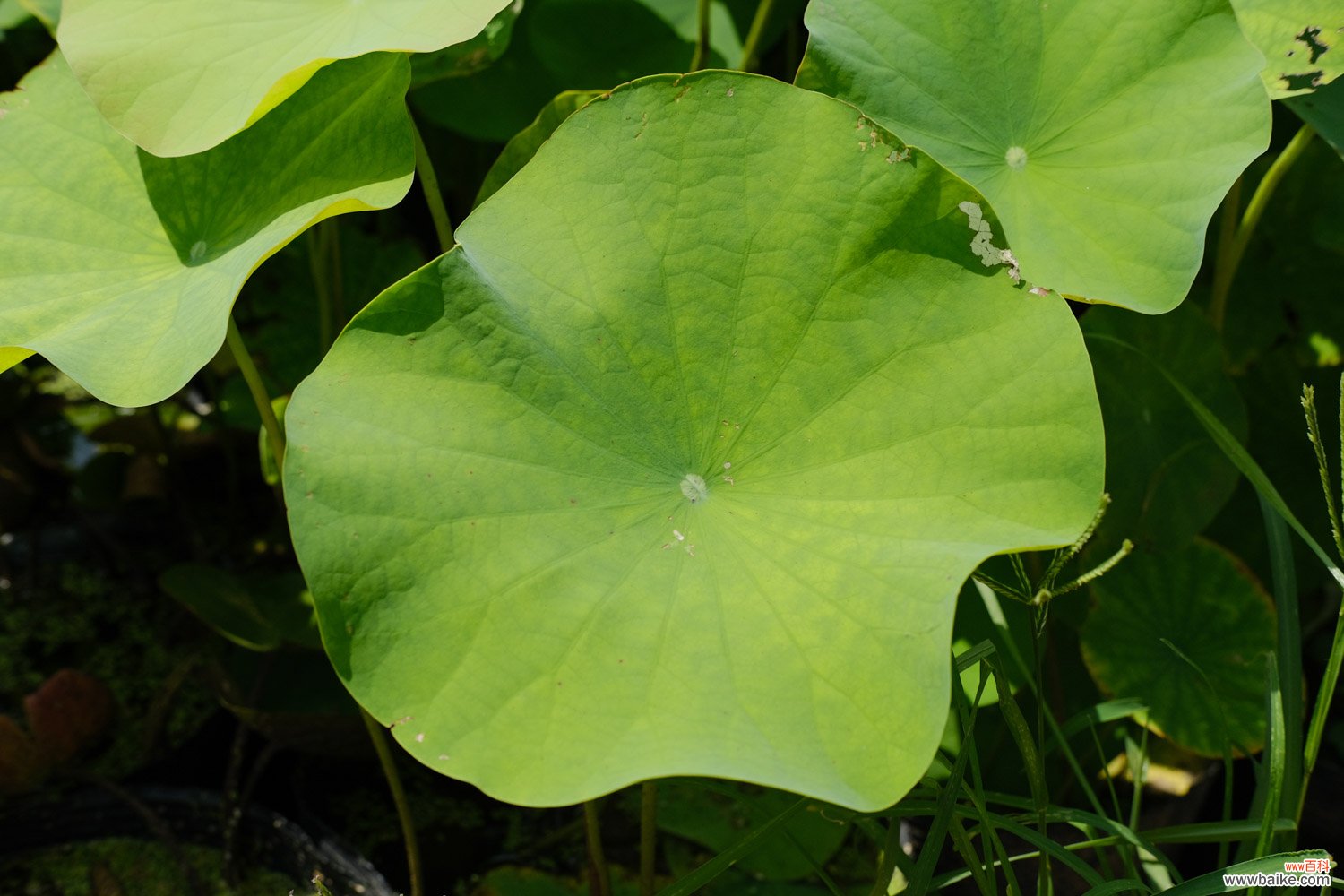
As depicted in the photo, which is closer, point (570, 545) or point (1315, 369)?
point (570, 545)

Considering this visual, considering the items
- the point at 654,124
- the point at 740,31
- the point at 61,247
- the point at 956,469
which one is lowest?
the point at 956,469

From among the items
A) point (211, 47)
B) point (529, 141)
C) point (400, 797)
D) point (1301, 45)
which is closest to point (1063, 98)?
point (1301, 45)

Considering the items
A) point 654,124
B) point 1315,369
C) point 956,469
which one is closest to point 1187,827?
point 956,469

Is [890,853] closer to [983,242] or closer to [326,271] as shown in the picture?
[983,242]

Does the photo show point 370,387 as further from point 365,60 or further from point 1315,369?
point 1315,369

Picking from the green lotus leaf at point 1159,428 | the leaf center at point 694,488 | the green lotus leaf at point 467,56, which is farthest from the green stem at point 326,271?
the green lotus leaf at point 1159,428

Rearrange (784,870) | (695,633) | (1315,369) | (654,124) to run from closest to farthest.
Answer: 1. (695,633)
2. (654,124)
3. (784,870)
4. (1315,369)

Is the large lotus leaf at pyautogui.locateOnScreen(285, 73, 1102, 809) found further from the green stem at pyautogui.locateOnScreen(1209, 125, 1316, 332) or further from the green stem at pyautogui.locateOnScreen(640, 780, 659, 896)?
the green stem at pyautogui.locateOnScreen(1209, 125, 1316, 332)
